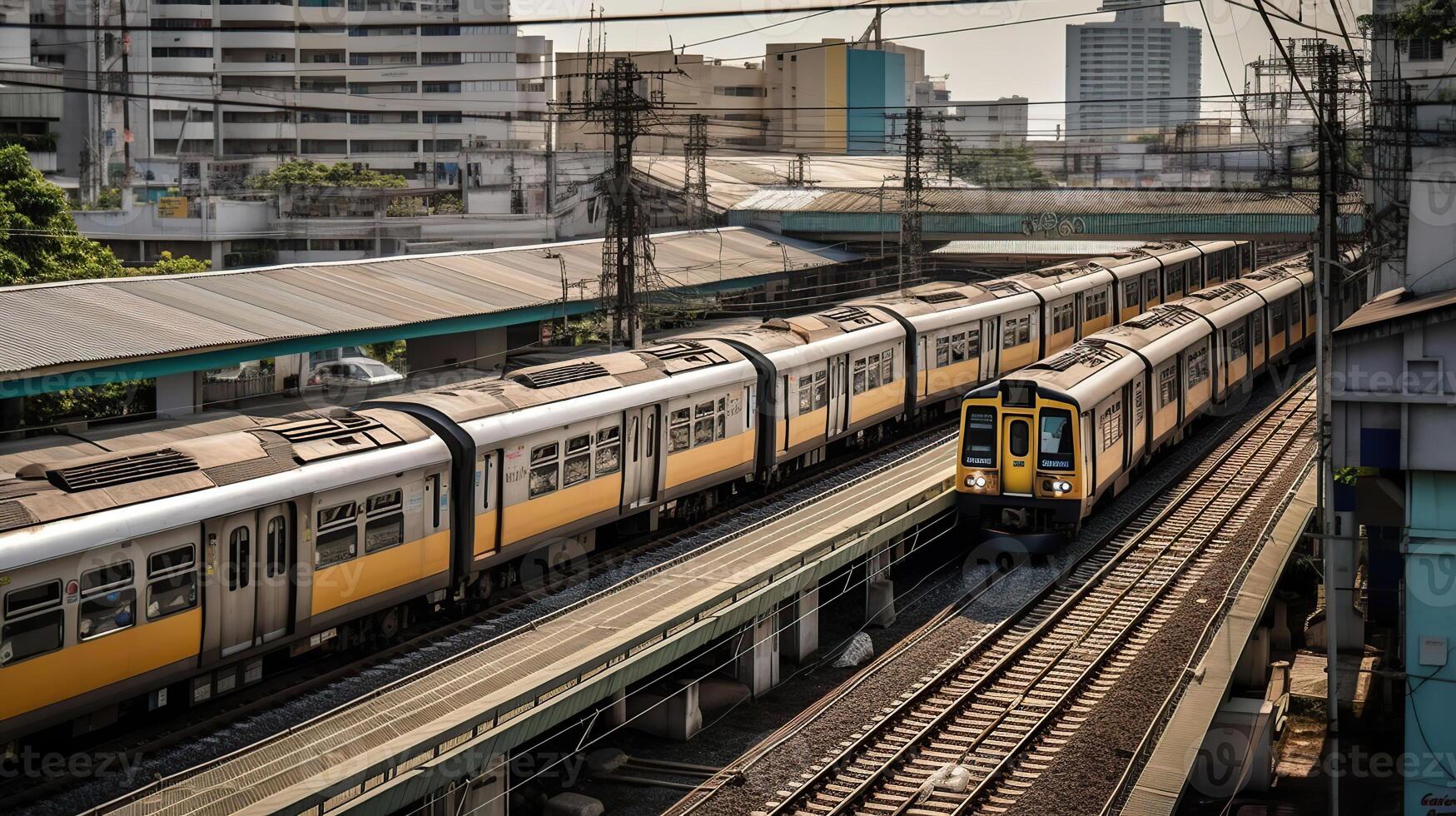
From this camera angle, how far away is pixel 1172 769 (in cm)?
1258

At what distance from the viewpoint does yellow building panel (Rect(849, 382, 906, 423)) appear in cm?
2414

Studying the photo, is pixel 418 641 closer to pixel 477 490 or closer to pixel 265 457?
pixel 477 490

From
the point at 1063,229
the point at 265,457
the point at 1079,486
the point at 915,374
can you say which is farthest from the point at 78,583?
the point at 1063,229

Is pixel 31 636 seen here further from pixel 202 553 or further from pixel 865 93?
pixel 865 93

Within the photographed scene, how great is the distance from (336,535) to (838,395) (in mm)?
11499

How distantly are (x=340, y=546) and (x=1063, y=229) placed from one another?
37.2 metres

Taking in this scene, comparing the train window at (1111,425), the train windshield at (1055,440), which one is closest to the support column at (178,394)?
the train windshield at (1055,440)

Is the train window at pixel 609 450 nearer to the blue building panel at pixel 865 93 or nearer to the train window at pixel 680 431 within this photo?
the train window at pixel 680 431

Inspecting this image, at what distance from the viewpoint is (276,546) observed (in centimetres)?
1280

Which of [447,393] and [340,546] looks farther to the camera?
[447,393]

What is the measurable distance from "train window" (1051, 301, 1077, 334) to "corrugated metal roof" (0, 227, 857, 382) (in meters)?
8.29

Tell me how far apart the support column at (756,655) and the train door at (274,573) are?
548 centimetres

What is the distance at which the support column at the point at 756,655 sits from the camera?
53.9 ft

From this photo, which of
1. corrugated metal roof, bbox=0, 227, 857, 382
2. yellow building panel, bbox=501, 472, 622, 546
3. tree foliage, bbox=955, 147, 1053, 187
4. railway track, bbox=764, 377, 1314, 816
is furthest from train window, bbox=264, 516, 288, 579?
tree foliage, bbox=955, 147, 1053, 187
